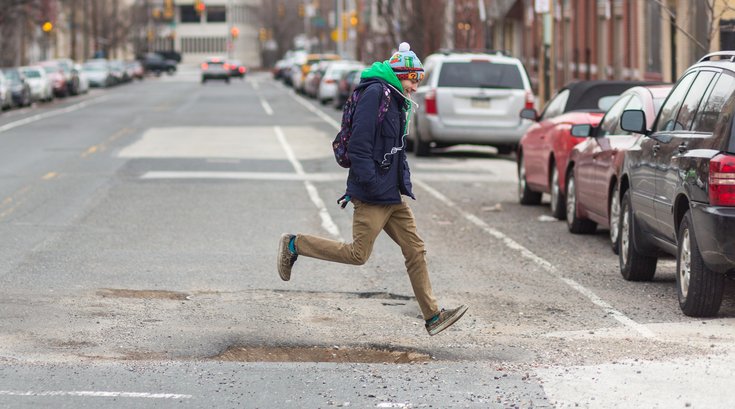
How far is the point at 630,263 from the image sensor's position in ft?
36.9

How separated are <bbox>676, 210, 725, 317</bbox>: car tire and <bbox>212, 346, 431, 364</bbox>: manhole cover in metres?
2.00

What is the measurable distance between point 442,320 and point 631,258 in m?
2.86

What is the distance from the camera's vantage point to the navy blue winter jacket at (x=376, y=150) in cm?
859

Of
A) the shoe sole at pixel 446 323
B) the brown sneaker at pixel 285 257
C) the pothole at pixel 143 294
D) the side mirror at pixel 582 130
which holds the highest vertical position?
the side mirror at pixel 582 130

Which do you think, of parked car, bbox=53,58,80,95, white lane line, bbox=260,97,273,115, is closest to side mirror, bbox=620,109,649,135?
white lane line, bbox=260,97,273,115

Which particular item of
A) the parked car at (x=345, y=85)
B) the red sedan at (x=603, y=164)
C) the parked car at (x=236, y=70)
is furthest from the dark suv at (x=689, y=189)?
the parked car at (x=236, y=70)

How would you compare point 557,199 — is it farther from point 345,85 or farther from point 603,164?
point 345,85

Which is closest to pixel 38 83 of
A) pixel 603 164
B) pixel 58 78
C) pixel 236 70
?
pixel 58 78

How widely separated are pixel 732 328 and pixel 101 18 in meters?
113

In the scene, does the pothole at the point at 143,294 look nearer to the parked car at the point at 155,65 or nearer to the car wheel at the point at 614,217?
the car wheel at the point at 614,217

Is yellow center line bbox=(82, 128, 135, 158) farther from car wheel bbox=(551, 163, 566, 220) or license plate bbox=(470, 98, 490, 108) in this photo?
car wheel bbox=(551, 163, 566, 220)

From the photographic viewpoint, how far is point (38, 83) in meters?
53.8

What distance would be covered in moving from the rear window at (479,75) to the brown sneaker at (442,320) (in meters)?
17.0

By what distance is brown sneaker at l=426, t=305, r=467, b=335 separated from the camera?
877 cm
